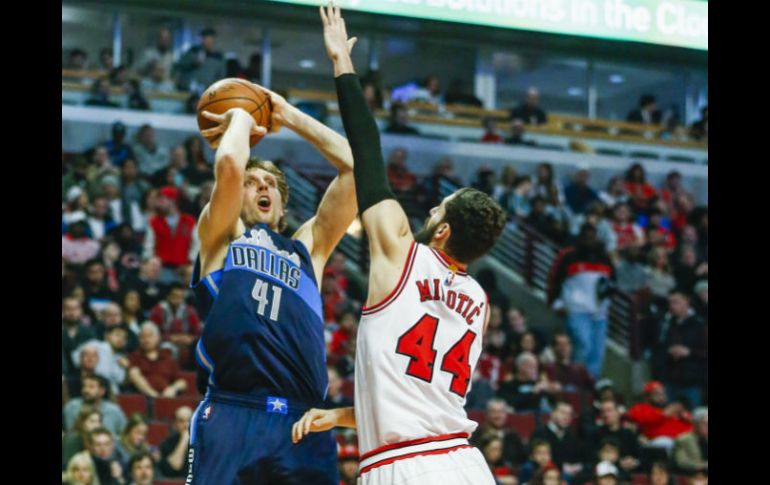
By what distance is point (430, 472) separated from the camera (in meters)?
4.59

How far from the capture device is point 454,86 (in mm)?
18719

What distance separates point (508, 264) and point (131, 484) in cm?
793

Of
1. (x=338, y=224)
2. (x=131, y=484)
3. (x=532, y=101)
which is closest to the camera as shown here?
(x=338, y=224)

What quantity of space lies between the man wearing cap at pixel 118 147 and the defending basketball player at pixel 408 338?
8942 millimetres

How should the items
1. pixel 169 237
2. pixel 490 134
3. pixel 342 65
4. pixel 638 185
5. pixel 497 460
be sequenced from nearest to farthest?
1. pixel 342 65
2. pixel 497 460
3. pixel 169 237
4. pixel 638 185
5. pixel 490 134

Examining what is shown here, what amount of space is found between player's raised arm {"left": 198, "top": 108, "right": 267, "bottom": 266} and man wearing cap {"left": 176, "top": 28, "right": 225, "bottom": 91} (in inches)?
409

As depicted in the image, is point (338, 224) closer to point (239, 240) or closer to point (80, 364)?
point (239, 240)

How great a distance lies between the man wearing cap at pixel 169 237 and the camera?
39.9 feet

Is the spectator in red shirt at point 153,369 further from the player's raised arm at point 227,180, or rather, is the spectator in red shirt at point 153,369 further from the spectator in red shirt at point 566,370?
the player's raised arm at point 227,180

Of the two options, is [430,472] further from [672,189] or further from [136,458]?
[672,189]

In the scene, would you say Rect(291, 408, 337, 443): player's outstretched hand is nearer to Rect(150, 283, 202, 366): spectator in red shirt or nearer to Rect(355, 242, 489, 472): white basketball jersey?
Rect(355, 242, 489, 472): white basketball jersey

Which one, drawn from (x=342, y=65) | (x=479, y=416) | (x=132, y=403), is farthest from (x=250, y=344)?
(x=479, y=416)

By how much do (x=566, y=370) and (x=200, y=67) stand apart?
6.13m
